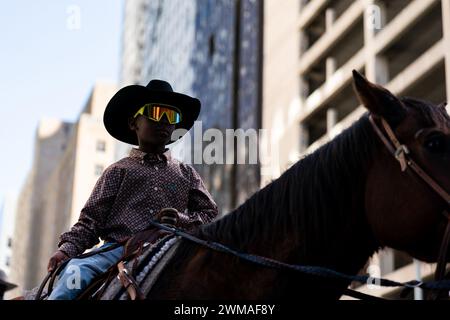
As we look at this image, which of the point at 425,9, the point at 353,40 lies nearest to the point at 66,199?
the point at 353,40

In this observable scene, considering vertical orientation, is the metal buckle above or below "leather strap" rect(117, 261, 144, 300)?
above

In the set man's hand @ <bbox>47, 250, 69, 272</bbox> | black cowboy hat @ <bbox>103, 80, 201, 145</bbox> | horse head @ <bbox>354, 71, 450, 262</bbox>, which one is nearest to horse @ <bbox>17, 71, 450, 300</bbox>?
horse head @ <bbox>354, 71, 450, 262</bbox>

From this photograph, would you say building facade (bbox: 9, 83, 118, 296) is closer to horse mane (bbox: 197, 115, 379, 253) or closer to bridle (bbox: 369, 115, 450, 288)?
horse mane (bbox: 197, 115, 379, 253)

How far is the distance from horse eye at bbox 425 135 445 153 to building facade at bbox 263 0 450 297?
90.8 feet

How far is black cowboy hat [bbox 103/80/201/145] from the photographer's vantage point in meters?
5.89

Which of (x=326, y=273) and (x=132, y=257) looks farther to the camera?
(x=132, y=257)

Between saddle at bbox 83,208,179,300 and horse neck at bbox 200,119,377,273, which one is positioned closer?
horse neck at bbox 200,119,377,273

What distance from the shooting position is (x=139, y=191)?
557 cm

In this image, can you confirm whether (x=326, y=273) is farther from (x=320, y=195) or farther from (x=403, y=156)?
(x=403, y=156)

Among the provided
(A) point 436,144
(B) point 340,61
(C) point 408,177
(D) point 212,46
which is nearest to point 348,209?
(C) point 408,177

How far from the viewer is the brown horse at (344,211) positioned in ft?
13.5

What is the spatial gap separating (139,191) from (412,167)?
80.0 inches

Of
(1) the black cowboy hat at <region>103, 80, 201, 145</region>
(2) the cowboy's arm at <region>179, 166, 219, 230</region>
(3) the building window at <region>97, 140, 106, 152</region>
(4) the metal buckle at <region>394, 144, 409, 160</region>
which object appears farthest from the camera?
(3) the building window at <region>97, 140, 106, 152</region>
